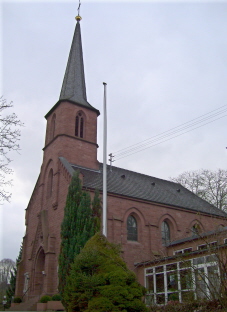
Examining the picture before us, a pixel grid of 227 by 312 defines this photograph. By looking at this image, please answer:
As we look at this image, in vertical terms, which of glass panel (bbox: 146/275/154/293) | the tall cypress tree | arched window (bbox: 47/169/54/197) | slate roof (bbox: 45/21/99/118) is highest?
slate roof (bbox: 45/21/99/118)

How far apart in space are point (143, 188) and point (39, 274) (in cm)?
1244

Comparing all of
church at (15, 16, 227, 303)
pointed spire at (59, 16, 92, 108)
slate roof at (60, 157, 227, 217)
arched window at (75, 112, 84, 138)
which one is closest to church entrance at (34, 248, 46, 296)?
church at (15, 16, 227, 303)

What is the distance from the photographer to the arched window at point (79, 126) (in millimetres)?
32731

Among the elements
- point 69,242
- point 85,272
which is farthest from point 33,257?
point 85,272

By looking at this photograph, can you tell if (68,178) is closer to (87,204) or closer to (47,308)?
(87,204)

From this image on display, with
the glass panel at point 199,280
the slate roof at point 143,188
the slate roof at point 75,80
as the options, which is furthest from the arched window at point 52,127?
the glass panel at point 199,280

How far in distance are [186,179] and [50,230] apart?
25633 millimetres

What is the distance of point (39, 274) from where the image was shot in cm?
2764

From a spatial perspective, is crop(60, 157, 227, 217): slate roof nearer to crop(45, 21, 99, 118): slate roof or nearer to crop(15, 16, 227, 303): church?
crop(15, 16, 227, 303): church

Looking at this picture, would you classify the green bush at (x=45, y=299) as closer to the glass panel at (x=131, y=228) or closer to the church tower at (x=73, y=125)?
the glass panel at (x=131, y=228)

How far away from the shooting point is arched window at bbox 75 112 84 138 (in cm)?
3273

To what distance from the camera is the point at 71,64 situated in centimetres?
3725

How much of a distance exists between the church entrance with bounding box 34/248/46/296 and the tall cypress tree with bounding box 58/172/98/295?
6.93 m

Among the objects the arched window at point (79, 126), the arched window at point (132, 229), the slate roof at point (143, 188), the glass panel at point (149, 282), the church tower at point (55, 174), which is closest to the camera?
the glass panel at point (149, 282)
